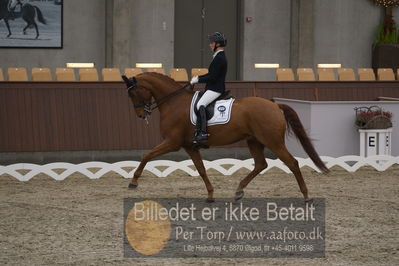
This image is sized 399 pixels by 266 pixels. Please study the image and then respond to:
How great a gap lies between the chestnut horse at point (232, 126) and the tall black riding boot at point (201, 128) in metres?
0.11

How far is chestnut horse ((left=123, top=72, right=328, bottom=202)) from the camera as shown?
10.6 m

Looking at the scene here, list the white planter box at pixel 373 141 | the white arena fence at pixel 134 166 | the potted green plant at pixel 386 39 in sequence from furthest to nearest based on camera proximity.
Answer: the potted green plant at pixel 386 39
the white planter box at pixel 373 141
the white arena fence at pixel 134 166

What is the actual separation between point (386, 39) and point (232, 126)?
15.1 meters

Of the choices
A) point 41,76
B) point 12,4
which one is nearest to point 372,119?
point 41,76

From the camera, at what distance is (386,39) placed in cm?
2486

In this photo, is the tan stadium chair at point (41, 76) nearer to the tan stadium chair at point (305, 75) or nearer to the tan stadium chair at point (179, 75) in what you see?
the tan stadium chair at point (179, 75)

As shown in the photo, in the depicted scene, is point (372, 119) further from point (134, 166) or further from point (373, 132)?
point (134, 166)

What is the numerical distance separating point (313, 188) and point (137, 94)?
2.85 metres

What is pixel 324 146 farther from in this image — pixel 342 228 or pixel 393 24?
pixel 393 24

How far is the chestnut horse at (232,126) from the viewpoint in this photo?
10.6m

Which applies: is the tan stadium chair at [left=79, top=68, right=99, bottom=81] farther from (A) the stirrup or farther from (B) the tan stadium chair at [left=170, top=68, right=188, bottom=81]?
(A) the stirrup

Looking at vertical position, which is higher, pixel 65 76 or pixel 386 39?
pixel 386 39

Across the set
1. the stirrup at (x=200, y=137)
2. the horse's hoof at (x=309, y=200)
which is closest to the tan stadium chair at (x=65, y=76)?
the stirrup at (x=200, y=137)

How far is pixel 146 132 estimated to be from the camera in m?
16.0
